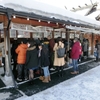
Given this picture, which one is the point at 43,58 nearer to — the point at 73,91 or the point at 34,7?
the point at 73,91

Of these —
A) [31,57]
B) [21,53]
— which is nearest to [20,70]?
[21,53]

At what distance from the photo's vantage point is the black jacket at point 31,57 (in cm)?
472

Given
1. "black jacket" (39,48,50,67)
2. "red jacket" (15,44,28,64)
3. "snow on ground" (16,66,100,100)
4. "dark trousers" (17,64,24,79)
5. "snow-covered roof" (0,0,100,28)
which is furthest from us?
"dark trousers" (17,64,24,79)

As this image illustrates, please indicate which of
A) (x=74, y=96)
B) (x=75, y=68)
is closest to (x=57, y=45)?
(x=75, y=68)

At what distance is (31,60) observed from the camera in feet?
15.6

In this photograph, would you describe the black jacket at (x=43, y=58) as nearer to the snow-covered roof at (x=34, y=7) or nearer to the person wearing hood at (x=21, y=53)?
the person wearing hood at (x=21, y=53)

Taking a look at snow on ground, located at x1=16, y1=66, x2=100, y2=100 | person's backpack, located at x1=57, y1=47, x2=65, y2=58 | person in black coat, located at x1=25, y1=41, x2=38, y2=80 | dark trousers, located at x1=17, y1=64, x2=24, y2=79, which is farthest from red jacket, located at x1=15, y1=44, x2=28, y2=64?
snow on ground, located at x1=16, y1=66, x2=100, y2=100

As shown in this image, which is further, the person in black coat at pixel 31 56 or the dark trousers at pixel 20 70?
the dark trousers at pixel 20 70

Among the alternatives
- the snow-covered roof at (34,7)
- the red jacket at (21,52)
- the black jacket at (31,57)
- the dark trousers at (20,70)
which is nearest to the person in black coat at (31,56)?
the black jacket at (31,57)

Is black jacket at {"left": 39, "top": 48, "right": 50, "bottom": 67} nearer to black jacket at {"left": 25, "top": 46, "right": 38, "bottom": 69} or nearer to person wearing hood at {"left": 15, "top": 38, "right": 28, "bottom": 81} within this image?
black jacket at {"left": 25, "top": 46, "right": 38, "bottom": 69}

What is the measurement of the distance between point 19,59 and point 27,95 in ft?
4.79

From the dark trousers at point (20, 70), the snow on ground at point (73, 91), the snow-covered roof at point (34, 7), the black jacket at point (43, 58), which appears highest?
the snow-covered roof at point (34, 7)

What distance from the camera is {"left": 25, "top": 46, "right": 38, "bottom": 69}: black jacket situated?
4.72 metres

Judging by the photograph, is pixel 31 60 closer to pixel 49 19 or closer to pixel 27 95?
pixel 27 95
